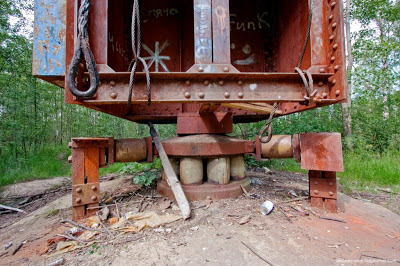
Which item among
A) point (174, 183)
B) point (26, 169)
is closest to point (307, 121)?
point (174, 183)

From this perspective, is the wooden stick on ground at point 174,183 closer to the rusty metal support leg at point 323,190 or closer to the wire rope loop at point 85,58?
the wire rope loop at point 85,58

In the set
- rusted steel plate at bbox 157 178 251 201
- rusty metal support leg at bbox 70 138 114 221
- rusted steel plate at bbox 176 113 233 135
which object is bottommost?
rusted steel plate at bbox 157 178 251 201

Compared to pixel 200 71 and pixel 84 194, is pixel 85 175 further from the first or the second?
pixel 200 71

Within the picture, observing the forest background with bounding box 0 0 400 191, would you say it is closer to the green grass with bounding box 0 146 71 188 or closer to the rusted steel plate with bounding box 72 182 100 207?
the green grass with bounding box 0 146 71 188

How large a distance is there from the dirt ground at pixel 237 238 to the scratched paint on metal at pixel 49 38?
156cm

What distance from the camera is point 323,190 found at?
86.7 inches

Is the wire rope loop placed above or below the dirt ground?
above

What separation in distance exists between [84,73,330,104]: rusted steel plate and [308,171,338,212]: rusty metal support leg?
1.06 metres

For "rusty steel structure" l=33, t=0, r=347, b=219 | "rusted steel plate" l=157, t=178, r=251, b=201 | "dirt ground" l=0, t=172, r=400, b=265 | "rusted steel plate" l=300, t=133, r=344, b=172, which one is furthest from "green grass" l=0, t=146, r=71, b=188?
"rusted steel plate" l=300, t=133, r=344, b=172

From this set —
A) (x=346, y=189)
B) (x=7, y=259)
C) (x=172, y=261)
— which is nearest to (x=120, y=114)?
(x=7, y=259)

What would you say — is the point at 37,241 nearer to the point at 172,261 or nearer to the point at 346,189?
the point at 172,261

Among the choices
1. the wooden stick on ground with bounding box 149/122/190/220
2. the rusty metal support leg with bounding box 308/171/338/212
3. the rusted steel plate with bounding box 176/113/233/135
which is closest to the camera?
the wooden stick on ground with bounding box 149/122/190/220

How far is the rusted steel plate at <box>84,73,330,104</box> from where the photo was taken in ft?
5.46

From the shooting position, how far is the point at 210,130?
277cm
